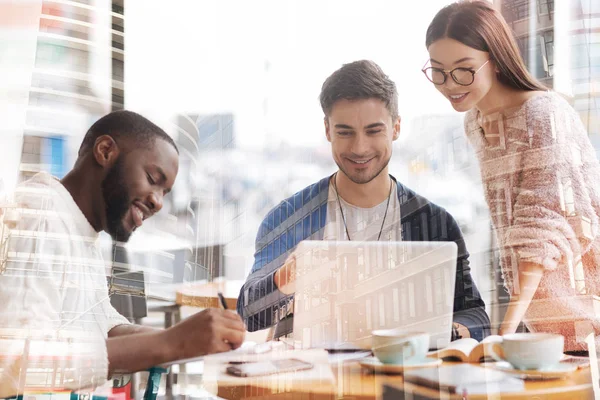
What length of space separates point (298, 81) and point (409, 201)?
1.32 feet

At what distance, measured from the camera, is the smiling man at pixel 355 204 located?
1428 millimetres

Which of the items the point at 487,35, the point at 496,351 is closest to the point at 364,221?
the point at 496,351

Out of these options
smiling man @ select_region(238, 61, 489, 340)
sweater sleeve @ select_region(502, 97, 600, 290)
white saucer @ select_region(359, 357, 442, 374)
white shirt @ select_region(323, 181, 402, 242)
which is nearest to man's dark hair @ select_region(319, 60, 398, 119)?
smiling man @ select_region(238, 61, 489, 340)

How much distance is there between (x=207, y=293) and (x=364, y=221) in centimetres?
40

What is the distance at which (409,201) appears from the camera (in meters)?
1.47

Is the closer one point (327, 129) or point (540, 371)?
point (540, 371)

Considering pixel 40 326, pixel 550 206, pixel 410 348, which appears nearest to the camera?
pixel 40 326

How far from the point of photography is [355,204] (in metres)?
1.47

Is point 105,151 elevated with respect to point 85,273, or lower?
elevated

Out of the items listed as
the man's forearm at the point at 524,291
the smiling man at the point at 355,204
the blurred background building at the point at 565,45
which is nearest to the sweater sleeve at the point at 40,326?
the smiling man at the point at 355,204

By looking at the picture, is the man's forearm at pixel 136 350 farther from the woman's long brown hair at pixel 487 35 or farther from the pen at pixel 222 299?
the woman's long brown hair at pixel 487 35

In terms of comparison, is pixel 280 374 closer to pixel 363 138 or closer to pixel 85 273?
pixel 85 273

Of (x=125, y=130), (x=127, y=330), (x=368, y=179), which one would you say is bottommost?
(x=127, y=330)

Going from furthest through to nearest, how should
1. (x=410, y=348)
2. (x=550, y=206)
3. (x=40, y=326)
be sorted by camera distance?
(x=550, y=206), (x=410, y=348), (x=40, y=326)
